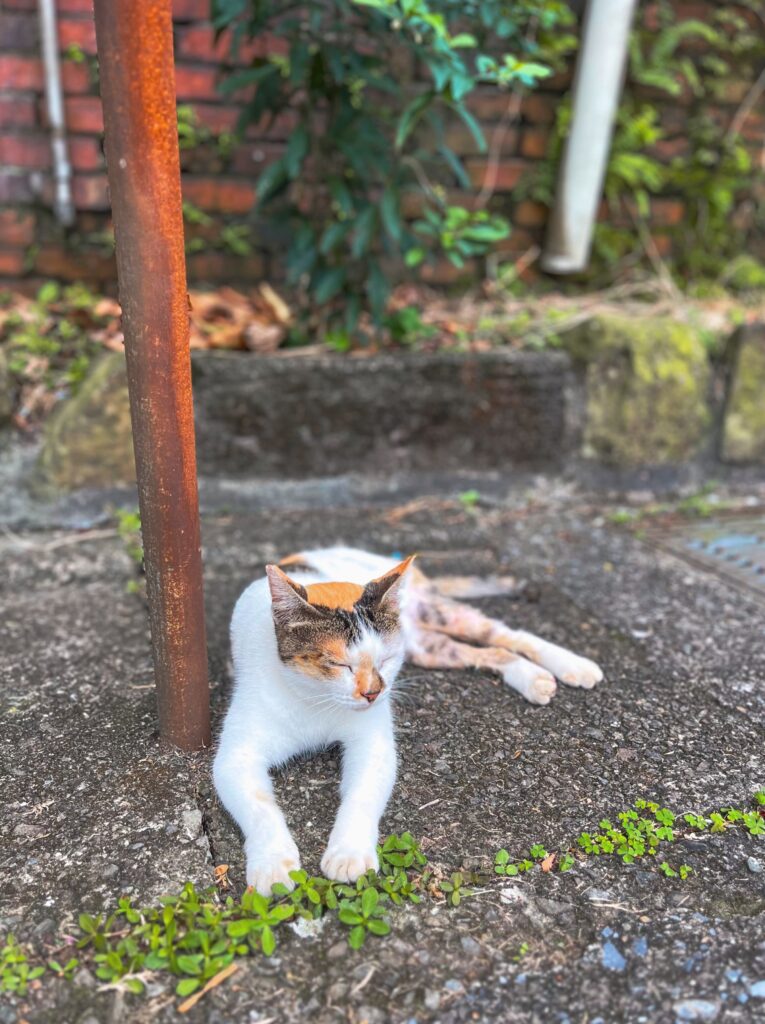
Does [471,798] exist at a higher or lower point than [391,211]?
lower

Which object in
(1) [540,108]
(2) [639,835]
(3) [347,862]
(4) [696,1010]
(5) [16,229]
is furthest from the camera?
(1) [540,108]

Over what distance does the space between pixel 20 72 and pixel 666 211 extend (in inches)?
117

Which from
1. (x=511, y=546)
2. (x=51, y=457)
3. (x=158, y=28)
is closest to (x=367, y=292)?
(x=511, y=546)

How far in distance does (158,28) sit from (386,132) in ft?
6.73

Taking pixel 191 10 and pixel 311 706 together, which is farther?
pixel 191 10

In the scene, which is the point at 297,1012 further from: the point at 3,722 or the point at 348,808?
the point at 3,722

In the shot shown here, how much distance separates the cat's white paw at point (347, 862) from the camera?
1559mm

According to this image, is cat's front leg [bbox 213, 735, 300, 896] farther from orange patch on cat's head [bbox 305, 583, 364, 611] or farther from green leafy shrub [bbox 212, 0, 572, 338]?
green leafy shrub [bbox 212, 0, 572, 338]

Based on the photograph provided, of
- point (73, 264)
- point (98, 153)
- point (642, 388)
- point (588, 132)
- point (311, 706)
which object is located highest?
point (588, 132)

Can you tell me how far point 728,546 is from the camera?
3160 mm

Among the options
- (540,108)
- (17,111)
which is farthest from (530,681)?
(17,111)

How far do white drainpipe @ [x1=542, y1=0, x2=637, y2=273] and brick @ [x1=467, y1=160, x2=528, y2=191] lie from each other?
200 mm

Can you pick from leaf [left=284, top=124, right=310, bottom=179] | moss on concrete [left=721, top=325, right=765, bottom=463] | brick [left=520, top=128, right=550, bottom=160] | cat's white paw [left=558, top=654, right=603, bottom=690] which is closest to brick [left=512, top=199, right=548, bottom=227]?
brick [left=520, top=128, right=550, bottom=160]

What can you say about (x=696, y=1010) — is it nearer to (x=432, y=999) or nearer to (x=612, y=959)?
(x=612, y=959)
